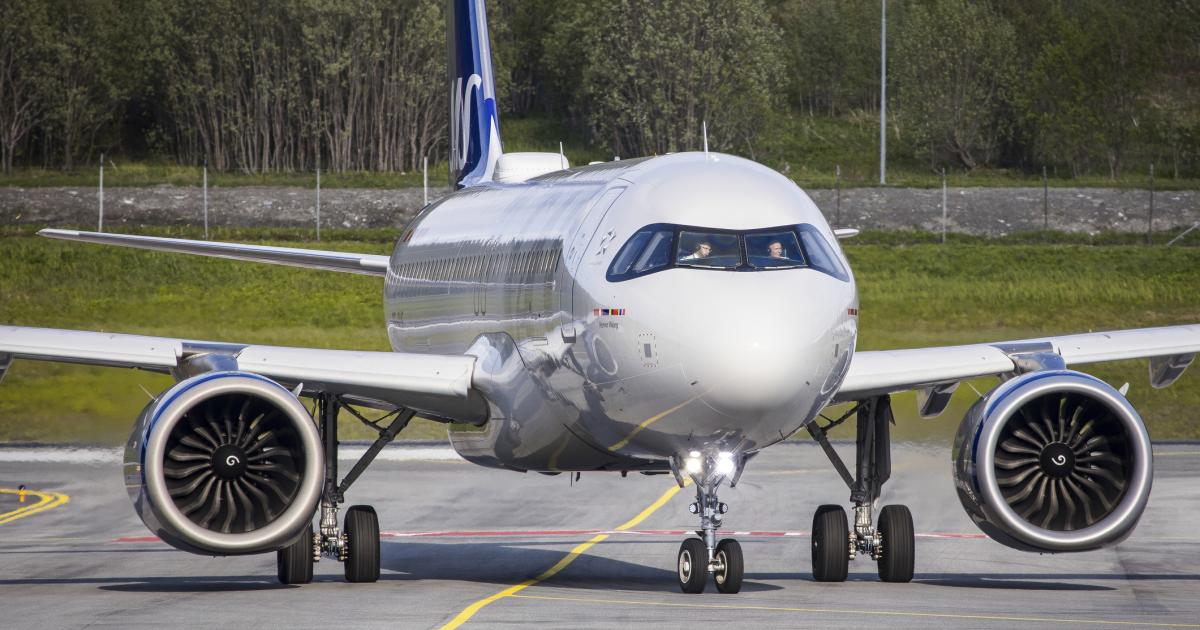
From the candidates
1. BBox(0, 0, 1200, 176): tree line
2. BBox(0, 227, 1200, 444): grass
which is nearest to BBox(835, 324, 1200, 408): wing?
BBox(0, 227, 1200, 444): grass

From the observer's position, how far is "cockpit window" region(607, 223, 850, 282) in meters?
15.0

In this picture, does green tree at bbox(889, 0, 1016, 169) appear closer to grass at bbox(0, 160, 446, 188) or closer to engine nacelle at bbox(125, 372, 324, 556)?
grass at bbox(0, 160, 446, 188)

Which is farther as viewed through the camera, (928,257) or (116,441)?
(928,257)

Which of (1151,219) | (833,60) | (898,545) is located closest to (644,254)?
(898,545)

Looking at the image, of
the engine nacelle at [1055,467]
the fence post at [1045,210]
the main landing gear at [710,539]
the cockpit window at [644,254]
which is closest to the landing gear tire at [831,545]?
the engine nacelle at [1055,467]

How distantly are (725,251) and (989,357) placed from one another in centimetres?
466

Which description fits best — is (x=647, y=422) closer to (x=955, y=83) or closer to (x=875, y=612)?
(x=875, y=612)

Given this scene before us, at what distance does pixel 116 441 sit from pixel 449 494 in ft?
39.7

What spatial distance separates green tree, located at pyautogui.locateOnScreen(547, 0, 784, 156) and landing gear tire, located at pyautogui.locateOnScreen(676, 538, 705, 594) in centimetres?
7289

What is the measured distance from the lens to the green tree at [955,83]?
4099 inches

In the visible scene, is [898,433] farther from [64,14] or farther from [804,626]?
[64,14]

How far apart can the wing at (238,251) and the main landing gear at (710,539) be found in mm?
9012

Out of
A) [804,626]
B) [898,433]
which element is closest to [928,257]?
[898,433]

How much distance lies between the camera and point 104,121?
10288 centimetres
